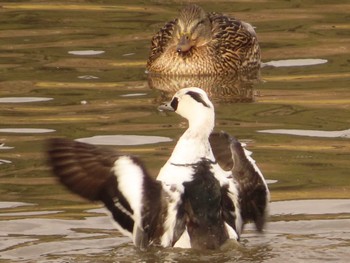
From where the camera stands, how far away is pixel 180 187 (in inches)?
393

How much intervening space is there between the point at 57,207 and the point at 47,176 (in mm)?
801

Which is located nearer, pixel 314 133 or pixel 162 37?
pixel 314 133

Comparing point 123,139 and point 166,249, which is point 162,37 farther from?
point 166,249

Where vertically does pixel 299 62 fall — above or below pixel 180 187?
below

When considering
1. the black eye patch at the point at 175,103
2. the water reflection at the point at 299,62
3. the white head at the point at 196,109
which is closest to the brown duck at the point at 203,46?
the water reflection at the point at 299,62

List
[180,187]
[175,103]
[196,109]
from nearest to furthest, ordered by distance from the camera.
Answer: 1. [180,187]
2. [196,109]
3. [175,103]

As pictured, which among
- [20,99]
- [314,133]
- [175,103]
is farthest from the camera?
[20,99]

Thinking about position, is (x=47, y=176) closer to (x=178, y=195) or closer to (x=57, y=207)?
(x=57, y=207)

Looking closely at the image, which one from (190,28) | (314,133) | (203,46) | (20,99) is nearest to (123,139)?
(314,133)

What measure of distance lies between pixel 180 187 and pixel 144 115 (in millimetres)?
4475

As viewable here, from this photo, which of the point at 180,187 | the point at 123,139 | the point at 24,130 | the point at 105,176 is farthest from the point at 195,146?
the point at 24,130

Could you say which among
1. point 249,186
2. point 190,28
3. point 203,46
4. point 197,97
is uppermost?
point 197,97

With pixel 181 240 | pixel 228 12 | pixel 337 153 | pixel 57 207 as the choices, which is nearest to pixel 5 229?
pixel 57 207

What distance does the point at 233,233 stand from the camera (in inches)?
403
